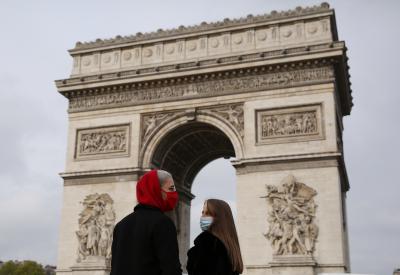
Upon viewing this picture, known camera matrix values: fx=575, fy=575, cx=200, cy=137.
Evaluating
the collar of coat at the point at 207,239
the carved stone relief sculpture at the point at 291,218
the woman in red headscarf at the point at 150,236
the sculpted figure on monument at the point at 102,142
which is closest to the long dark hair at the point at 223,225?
the collar of coat at the point at 207,239

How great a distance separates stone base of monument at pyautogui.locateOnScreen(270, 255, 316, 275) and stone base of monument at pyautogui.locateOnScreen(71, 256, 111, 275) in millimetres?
6183

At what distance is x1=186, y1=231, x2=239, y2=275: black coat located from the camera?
404 cm

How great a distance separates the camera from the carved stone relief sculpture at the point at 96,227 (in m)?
21.2

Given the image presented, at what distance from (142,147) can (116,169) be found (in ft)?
4.23

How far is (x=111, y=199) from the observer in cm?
2155

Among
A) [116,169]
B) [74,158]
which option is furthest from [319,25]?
[74,158]

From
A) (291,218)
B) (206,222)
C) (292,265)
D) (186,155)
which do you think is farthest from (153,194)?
(186,155)

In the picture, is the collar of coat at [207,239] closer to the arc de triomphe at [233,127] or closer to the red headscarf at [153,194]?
the red headscarf at [153,194]

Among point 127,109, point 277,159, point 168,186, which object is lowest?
point 168,186

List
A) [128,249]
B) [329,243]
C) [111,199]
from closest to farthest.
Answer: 1. [128,249]
2. [329,243]
3. [111,199]

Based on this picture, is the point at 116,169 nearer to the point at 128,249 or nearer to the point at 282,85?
the point at 282,85

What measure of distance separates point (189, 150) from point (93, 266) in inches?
251

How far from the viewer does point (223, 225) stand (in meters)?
4.20

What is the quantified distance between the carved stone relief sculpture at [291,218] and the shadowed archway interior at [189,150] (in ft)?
12.1
